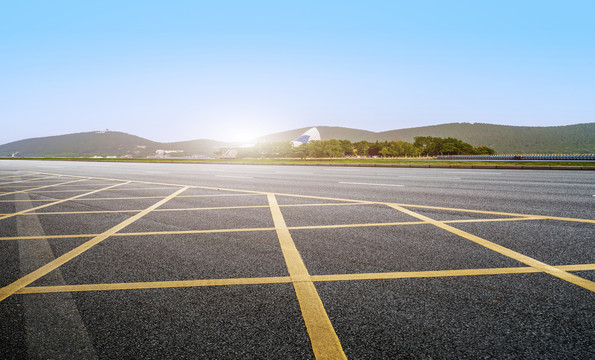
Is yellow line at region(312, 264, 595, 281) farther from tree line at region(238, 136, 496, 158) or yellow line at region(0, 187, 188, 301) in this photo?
tree line at region(238, 136, 496, 158)

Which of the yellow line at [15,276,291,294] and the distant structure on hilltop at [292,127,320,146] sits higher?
the distant structure on hilltop at [292,127,320,146]

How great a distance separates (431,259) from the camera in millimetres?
3551

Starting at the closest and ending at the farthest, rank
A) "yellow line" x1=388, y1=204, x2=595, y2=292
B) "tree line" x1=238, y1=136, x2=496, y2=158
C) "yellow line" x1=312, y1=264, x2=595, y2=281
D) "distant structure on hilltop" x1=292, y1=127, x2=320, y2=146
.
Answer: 1. "yellow line" x1=388, y1=204, x2=595, y2=292
2. "yellow line" x1=312, y1=264, x2=595, y2=281
3. "tree line" x1=238, y1=136, x2=496, y2=158
4. "distant structure on hilltop" x1=292, y1=127, x2=320, y2=146

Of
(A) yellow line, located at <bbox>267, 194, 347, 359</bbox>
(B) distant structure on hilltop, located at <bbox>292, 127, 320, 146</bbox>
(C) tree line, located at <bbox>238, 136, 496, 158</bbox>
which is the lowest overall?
(A) yellow line, located at <bbox>267, 194, 347, 359</bbox>

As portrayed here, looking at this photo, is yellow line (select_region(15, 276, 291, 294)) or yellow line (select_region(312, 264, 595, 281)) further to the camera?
yellow line (select_region(312, 264, 595, 281))

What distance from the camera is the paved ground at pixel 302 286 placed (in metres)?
2.10

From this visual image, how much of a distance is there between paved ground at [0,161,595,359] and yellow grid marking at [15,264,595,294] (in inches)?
0.7

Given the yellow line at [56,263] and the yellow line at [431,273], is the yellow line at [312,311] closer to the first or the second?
the yellow line at [431,273]

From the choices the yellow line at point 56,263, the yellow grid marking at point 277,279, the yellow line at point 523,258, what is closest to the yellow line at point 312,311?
the yellow grid marking at point 277,279

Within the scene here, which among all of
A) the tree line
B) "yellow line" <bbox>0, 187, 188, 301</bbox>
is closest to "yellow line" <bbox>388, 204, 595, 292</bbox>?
"yellow line" <bbox>0, 187, 188, 301</bbox>

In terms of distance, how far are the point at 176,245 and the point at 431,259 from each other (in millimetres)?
3155

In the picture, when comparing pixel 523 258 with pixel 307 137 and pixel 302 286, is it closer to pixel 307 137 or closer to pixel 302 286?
pixel 302 286

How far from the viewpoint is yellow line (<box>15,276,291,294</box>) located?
9.64ft

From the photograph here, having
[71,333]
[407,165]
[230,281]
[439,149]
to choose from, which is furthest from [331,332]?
[439,149]
